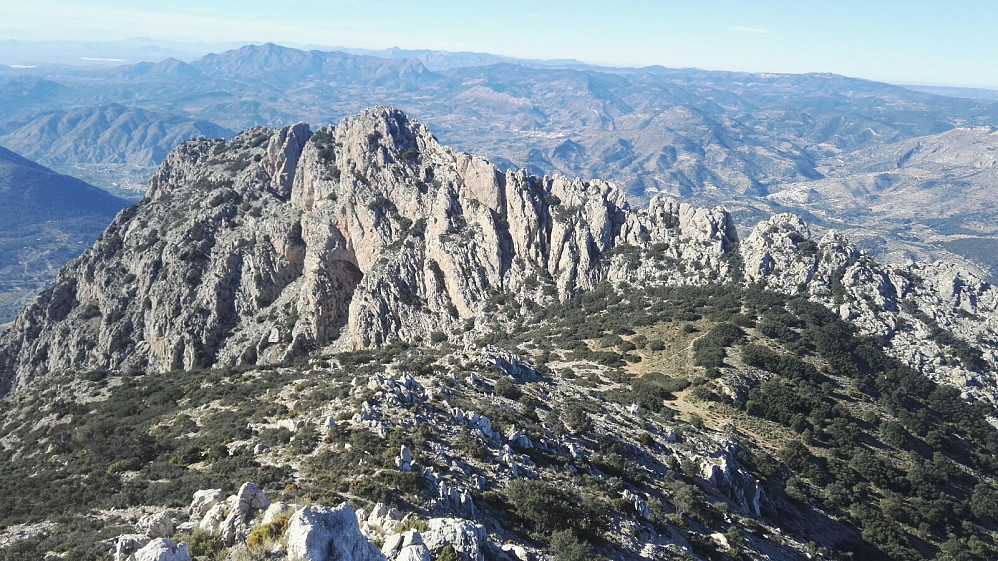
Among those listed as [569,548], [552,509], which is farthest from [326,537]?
[552,509]

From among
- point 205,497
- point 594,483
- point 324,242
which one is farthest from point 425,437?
point 324,242

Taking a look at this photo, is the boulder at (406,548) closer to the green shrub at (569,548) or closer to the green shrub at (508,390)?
the green shrub at (569,548)

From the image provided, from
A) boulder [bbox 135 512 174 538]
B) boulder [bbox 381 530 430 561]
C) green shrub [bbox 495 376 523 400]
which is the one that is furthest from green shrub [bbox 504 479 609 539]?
green shrub [bbox 495 376 523 400]

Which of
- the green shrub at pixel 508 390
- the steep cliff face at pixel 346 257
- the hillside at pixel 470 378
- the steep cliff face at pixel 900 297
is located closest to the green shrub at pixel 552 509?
the hillside at pixel 470 378

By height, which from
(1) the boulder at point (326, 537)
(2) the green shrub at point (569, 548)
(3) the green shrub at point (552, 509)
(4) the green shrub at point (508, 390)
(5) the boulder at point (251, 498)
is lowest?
(4) the green shrub at point (508, 390)

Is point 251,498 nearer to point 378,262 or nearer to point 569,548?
point 569,548

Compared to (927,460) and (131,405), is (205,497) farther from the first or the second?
(927,460)

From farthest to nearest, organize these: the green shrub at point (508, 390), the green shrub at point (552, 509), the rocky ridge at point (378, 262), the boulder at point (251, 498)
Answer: the rocky ridge at point (378, 262) → the green shrub at point (508, 390) → the green shrub at point (552, 509) → the boulder at point (251, 498)
